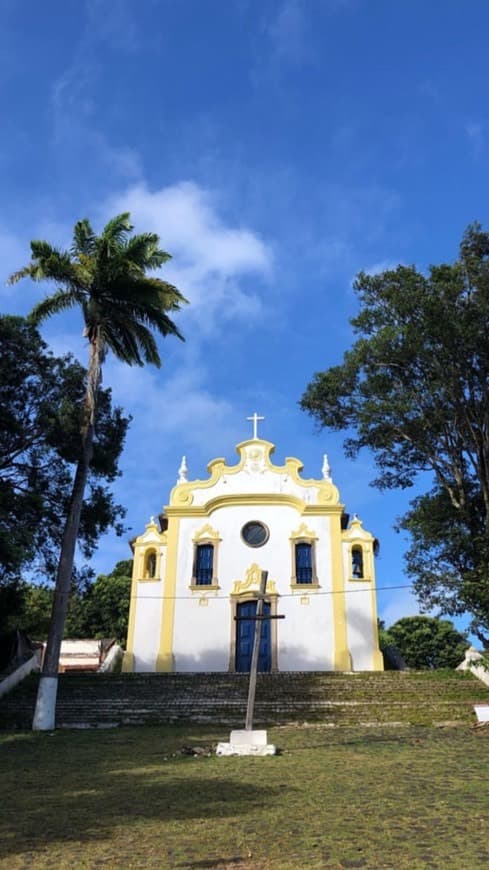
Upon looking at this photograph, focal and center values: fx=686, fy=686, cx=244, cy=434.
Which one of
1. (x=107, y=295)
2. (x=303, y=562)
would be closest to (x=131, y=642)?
(x=303, y=562)

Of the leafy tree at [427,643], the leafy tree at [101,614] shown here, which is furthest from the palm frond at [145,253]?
the leafy tree at [427,643]

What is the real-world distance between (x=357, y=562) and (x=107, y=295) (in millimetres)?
12382

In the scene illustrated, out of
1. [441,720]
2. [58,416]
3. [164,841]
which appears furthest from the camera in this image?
[58,416]

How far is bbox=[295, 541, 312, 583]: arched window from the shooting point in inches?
901

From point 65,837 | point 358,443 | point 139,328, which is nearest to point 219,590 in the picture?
point 358,443

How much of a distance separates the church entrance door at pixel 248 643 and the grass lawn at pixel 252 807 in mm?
11684

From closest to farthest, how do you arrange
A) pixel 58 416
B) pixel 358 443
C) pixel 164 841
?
1. pixel 164 841
2. pixel 58 416
3. pixel 358 443

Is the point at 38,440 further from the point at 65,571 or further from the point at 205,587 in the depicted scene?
the point at 205,587

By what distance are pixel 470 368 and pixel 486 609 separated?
205 inches

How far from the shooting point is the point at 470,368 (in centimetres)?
1529

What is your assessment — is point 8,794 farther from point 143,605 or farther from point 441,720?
point 143,605

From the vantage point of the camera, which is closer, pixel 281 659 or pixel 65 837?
pixel 65 837

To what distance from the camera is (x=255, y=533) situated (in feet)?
78.0

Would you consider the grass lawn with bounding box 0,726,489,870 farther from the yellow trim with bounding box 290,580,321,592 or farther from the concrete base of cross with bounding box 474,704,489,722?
the yellow trim with bounding box 290,580,321,592
